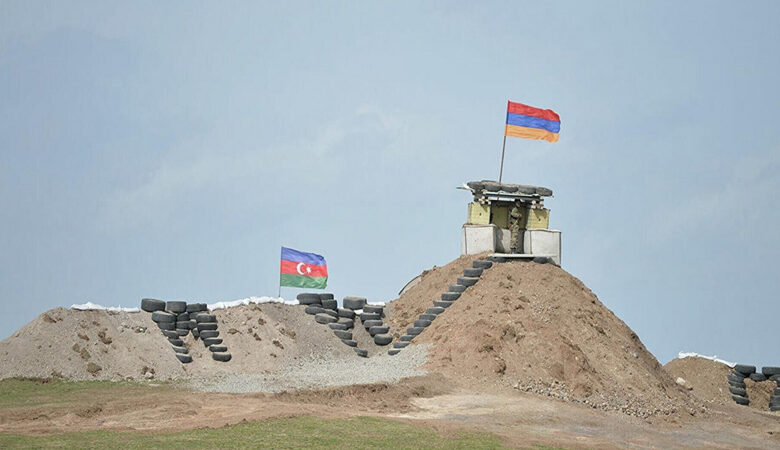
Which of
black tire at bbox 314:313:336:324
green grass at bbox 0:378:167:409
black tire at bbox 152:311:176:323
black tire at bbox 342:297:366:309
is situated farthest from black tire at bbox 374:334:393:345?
green grass at bbox 0:378:167:409

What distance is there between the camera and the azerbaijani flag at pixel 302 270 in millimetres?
41344

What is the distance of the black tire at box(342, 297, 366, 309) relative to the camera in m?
41.5

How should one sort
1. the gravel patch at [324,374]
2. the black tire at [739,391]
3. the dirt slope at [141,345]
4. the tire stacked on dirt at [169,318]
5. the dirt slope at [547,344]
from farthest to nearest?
the black tire at [739,391]
the tire stacked on dirt at [169,318]
the dirt slope at [141,345]
the dirt slope at [547,344]
the gravel patch at [324,374]

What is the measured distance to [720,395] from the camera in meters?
44.0

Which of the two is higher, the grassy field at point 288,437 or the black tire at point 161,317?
the black tire at point 161,317

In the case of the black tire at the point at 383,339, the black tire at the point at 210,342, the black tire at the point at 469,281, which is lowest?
the black tire at the point at 210,342

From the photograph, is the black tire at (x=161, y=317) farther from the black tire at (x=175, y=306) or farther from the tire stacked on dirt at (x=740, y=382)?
the tire stacked on dirt at (x=740, y=382)

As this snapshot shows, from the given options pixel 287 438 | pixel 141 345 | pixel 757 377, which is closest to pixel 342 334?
pixel 141 345

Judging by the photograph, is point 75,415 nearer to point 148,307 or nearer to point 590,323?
point 148,307

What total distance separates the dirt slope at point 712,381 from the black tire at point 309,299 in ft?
58.0

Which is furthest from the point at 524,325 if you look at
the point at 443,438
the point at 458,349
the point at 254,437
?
the point at 254,437

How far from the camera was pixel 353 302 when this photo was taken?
136 ft

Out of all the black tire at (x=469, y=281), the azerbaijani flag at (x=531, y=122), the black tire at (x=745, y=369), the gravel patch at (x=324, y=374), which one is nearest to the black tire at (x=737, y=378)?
the black tire at (x=745, y=369)

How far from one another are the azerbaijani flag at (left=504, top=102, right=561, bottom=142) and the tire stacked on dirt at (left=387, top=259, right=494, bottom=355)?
22.4 feet
